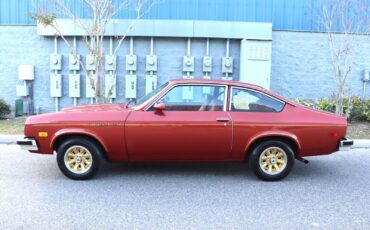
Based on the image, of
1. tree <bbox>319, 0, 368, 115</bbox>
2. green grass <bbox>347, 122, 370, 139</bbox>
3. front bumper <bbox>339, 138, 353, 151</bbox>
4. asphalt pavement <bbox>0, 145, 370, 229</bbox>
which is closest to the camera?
asphalt pavement <bbox>0, 145, 370, 229</bbox>

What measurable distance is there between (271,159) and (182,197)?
5.33 ft

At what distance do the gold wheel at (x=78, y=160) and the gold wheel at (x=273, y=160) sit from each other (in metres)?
2.60

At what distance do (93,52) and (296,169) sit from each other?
5.82m

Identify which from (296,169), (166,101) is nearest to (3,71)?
(166,101)

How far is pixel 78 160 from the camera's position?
18.6ft

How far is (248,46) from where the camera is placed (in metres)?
11.9

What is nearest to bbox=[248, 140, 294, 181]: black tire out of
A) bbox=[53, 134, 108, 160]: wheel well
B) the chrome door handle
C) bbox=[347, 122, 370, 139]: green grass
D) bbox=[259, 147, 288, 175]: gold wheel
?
bbox=[259, 147, 288, 175]: gold wheel

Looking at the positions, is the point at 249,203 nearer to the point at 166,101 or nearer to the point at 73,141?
the point at 166,101

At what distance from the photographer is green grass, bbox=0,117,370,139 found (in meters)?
9.53

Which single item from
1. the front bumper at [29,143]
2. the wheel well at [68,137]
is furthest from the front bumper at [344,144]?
the front bumper at [29,143]

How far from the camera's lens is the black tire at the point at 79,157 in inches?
220

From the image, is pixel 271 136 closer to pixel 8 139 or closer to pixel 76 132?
pixel 76 132

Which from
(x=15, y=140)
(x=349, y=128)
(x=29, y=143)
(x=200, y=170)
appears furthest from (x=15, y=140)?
(x=349, y=128)

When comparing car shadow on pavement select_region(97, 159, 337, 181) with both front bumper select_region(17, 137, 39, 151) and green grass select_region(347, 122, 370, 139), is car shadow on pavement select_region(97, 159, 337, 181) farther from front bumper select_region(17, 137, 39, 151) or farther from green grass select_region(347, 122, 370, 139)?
green grass select_region(347, 122, 370, 139)
